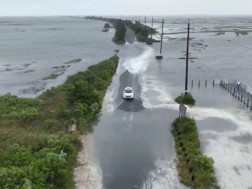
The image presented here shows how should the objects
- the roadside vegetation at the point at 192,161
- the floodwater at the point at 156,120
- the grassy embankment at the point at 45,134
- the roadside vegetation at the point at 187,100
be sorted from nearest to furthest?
the grassy embankment at the point at 45,134 → the roadside vegetation at the point at 192,161 → the floodwater at the point at 156,120 → the roadside vegetation at the point at 187,100

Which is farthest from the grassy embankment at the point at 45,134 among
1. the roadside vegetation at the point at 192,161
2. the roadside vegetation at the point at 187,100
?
the roadside vegetation at the point at 187,100

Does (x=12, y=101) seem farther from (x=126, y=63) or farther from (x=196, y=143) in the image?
(x=126, y=63)

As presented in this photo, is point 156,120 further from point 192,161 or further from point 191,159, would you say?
point 192,161

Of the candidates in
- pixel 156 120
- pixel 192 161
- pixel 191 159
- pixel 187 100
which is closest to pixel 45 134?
pixel 156 120

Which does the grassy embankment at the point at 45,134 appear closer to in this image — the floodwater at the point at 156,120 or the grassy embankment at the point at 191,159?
the floodwater at the point at 156,120

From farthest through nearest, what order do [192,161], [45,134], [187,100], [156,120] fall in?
[187,100]
[156,120]
[45,134]
[192,161]

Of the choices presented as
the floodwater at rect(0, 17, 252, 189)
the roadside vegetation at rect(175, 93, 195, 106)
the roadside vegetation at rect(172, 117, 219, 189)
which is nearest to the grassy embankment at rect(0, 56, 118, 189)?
the floodwater at rect(0, 17, 252, 189)

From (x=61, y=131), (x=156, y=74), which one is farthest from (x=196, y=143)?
(x=156, y=74)
